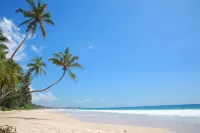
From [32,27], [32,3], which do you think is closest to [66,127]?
[32,27]

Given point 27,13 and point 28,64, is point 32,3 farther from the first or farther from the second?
point 28,64

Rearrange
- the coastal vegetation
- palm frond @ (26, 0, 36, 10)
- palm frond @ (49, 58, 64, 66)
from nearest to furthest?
the coastal vegetation < palm frond @ (26, 0, 36, 10) < palm frond @ (49, 58, 64, 66)

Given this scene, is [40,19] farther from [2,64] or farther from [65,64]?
[2,64]

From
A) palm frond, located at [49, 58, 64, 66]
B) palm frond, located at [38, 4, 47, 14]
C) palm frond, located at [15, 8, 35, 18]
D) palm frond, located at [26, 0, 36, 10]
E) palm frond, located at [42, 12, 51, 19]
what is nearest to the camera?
palm frond, located at [15, 8, 35, 18]

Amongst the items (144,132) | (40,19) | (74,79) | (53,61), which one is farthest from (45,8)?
(144,132)

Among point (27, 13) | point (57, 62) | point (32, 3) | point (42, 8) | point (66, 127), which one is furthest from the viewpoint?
point (57, 62)

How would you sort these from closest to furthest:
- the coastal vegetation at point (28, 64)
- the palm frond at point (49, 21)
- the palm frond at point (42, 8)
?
the coastal vegetation at point (28, 64)
the palm frond at point (42, 8)
the palm frond at point (49, 21)

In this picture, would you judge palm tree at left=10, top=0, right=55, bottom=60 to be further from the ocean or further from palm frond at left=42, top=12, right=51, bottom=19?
the ocean

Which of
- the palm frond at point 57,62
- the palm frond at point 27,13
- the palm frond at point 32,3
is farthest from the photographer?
the palm frond at point 57,62

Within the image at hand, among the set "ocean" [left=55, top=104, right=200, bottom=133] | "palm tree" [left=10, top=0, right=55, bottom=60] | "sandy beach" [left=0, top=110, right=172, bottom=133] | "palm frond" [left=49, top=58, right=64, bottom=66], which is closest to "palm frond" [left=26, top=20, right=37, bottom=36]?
"palm tree" [left=10, top=0, right=55, bottom=60]

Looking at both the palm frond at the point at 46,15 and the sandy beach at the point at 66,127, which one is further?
the palm frond at the point at 46,15

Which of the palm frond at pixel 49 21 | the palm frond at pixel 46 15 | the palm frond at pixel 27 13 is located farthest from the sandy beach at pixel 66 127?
the palm frond at pixel 46 15

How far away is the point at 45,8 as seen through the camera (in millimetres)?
18625

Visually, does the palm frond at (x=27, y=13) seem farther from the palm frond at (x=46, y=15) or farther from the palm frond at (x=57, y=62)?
the palm frond at (x=57, y=62)
